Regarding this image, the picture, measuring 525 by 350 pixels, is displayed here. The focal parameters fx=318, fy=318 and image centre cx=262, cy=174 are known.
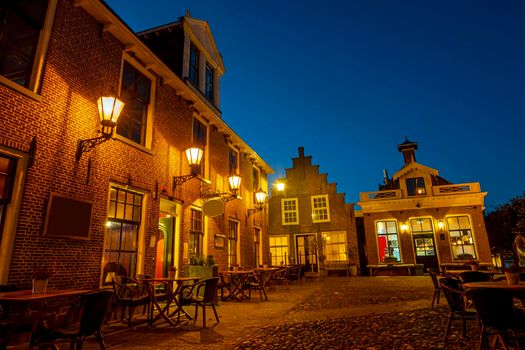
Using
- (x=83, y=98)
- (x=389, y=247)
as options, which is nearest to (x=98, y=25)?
(x=83, y=98)

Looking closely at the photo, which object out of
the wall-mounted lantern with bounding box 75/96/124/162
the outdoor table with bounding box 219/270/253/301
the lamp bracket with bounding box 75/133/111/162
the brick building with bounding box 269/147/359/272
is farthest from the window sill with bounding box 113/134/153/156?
the brick building with bounding box 269/147/359/272

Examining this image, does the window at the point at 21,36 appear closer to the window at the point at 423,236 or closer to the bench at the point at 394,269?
the bench at the point at 394,269

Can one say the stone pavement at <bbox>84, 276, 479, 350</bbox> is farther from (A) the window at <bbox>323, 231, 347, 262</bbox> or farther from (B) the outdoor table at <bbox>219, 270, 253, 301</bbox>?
(A) the window at <bbox>323, 231, 347, 262</bbox>

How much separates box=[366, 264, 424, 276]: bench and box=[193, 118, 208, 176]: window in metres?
14.6

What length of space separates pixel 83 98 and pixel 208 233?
19.5ft

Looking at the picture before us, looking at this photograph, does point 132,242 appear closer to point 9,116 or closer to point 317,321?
point 9,116

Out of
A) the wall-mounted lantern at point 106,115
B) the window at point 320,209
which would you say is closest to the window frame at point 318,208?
the window at point 320,209

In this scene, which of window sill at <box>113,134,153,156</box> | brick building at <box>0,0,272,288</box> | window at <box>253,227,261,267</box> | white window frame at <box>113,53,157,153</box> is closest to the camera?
brick building at <box>0,0,272,288</box>

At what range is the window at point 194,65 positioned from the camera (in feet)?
38.6

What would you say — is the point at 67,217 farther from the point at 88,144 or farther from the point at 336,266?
the point at 336,266

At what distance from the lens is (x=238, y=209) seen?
537 inches

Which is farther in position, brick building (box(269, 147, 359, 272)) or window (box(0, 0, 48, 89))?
brick building (box(269, 147, 359, 272))

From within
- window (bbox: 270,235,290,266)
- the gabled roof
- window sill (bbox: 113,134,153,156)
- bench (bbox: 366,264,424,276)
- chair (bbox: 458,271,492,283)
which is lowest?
bench (bbox: 366,264,424,276)

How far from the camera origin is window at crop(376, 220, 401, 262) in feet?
69.5
